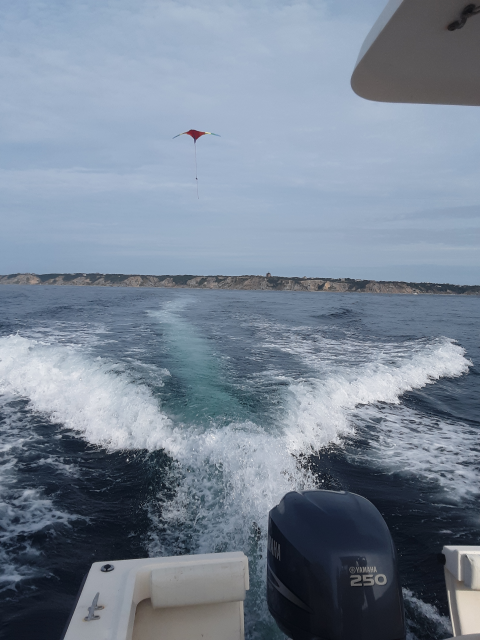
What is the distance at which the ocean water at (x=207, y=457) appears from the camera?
11.3 ft

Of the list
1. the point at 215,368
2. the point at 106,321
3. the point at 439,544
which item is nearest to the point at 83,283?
the point at 106,321

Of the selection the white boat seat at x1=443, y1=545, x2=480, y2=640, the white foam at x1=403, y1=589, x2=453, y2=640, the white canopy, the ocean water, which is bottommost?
the white foam at x1=403, y1=589, x2=453, y2=640

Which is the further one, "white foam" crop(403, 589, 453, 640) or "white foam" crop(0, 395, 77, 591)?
"white foam" crop(0, 395, 77, 591)

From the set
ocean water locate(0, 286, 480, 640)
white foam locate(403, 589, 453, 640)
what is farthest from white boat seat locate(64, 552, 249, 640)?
white foam locate(403, 589, 453, 640)

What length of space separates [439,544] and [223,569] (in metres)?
2.81

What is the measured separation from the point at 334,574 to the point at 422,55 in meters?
2.66

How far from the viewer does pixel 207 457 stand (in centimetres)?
492

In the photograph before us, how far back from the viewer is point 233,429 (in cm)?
558

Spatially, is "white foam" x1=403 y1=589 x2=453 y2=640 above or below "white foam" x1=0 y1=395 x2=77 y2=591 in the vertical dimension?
above

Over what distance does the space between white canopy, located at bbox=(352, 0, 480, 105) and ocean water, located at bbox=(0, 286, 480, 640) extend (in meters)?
3.61

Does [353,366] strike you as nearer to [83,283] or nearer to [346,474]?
[346,474]

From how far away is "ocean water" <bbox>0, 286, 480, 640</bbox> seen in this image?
3445 mm

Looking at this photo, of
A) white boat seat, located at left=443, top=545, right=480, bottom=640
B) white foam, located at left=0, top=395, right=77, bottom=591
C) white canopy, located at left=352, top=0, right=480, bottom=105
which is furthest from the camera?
white foam, located at left=0, top=395, right=77, bottom=591

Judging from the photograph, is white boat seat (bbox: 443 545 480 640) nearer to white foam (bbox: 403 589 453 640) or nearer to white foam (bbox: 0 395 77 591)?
white foam (bbox: 403 589 453 640)
